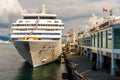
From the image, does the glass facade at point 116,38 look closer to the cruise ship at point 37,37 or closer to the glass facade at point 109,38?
the glass facade at point 109,38

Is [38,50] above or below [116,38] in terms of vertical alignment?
below

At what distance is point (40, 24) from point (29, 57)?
11466 mm

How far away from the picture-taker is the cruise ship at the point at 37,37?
63.4 meters

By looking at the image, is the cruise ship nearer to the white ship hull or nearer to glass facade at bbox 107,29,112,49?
the white ship hull

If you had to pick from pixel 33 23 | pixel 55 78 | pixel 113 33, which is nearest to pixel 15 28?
pixel 33 23

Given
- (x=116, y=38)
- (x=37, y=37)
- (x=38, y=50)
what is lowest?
(x=38, y=50)

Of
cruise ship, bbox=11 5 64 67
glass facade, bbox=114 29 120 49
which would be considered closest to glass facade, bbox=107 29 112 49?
glass facade, bbox=114 29 120 49

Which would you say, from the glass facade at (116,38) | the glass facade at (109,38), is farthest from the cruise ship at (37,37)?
the glass facade at (116,38)

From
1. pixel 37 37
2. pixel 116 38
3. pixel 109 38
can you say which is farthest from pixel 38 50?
pixel 116 38

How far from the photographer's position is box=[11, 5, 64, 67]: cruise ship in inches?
2498

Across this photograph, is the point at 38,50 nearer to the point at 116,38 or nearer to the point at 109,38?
the point at 109,38

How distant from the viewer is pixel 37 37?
219 ft

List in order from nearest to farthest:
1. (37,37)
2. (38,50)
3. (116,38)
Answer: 1. (116,38)
2. (38,50)
3. (37,37)

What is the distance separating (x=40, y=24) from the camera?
72.9 m
